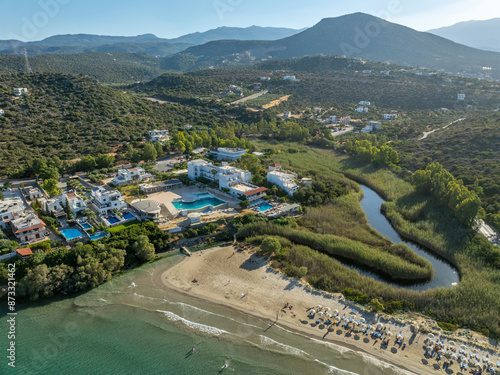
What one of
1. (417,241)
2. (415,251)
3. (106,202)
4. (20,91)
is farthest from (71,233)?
(20,91)

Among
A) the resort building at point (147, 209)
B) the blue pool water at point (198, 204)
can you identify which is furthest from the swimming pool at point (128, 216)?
the blue pool water at point (198, 204)

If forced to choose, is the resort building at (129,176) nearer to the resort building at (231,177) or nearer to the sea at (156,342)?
the resort building at (231,177)

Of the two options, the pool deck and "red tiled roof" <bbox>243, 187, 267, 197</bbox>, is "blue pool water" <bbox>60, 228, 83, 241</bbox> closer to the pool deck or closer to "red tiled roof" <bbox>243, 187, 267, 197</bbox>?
the pool deck

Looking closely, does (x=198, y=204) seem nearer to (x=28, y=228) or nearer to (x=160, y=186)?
(x=160, y=186)

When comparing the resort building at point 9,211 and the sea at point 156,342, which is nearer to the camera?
the sea at point 156,342

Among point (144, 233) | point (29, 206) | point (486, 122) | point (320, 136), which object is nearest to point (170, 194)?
point (144, 233)

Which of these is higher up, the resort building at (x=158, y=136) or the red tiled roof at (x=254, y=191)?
the resort building at (x=158, y=136)

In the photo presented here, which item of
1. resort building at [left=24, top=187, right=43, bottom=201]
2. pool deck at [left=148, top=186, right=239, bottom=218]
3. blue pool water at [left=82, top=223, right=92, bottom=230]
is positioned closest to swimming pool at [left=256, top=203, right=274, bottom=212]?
pool deck at [left=148, top=186, right=239, bottom=218]

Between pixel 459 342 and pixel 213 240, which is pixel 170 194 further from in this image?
pixel 459 342
